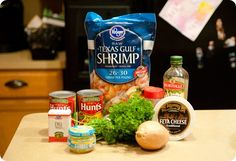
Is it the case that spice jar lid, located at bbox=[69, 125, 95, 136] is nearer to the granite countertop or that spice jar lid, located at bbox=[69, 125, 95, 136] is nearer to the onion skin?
the onion skin

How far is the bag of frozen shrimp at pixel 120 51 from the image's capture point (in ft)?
3.89

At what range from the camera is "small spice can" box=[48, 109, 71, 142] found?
1076 mm

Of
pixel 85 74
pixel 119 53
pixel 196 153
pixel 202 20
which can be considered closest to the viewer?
pixel 196 153

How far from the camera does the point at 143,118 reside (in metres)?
1.07

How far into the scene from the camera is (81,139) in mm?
1015

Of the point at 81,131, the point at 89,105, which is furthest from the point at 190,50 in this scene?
the point at 81,131

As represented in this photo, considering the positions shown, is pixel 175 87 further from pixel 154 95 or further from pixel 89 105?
pixel 89 105

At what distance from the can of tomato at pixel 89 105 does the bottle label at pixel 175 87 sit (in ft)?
0.65

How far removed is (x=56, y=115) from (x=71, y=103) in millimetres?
67

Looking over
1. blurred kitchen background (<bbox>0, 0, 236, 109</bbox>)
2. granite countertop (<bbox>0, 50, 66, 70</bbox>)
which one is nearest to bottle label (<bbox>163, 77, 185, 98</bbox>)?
blurred kitchen background (<bbox>0, 0, 236, 109</bbox>)

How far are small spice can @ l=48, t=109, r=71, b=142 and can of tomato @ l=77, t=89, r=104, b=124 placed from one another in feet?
0.18

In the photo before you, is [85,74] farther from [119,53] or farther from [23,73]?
[119,53]

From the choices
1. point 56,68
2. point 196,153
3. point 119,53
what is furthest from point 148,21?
point 56,68

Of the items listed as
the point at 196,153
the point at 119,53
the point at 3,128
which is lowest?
the point at 3,128
